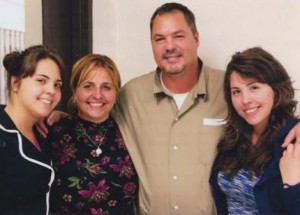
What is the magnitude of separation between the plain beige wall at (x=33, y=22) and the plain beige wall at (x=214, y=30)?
1.37 feet

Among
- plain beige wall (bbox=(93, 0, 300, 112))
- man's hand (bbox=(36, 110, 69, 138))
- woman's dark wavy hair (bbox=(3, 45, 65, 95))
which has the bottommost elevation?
man's hand (bbox=(36, 110, 69, 138))

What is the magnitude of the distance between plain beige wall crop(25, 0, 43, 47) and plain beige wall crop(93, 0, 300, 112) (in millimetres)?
418

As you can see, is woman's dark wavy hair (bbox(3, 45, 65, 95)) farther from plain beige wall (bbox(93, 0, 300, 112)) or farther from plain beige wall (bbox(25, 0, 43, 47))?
plain beige wall (bbox(93, 0, 300, 112))

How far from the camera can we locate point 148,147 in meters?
1.92

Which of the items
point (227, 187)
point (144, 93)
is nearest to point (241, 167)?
point (227, 187)

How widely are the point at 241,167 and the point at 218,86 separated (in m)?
0.47

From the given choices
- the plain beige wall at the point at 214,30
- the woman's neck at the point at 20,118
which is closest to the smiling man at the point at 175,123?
the plain beige wall at the point at 214,30

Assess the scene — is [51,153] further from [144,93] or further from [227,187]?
[227,187]

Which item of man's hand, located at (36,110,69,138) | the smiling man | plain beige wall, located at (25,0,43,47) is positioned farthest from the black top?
plain beige wall, located at (25,0,43,47)

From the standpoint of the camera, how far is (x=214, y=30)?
7.38ft

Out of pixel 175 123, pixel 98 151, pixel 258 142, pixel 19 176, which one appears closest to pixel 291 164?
pixel 258 142

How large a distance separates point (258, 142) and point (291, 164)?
9.4 inches

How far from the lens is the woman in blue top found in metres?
1.48

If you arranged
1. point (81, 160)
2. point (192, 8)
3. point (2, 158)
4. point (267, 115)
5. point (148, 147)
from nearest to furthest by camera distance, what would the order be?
point (2, 158) → point (267, 115) → point (81, 160) → point (148, 147) → point (192, 8)
